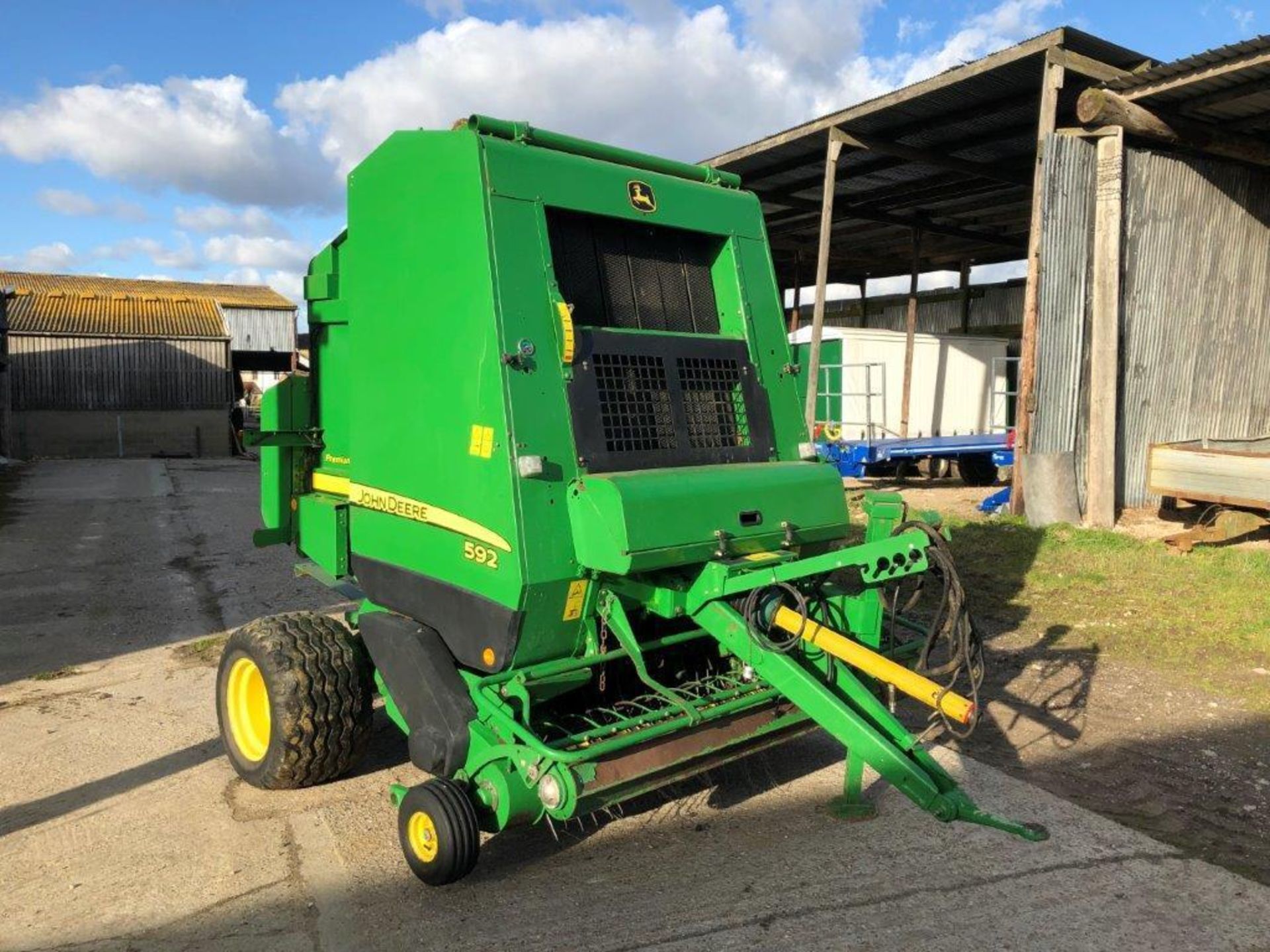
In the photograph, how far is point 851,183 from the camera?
16.9 m

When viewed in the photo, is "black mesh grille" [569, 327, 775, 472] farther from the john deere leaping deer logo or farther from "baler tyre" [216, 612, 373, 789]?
"baler tyre" [216, 612, 373, 789]

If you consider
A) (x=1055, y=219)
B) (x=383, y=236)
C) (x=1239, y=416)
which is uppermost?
(x=1055, y=219)

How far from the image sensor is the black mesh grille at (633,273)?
3998mm

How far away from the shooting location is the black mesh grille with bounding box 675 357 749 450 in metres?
4.14

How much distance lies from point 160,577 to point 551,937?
759cm

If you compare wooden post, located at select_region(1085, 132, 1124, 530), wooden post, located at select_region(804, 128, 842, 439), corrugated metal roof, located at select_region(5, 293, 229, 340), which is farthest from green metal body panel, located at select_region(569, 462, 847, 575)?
corrugated metal roof, located at select_region(5, 293, 229, 340)

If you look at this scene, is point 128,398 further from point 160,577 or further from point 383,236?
point 383,236

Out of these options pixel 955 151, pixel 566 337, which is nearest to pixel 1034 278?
pixel 955 151

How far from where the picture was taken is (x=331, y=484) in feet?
16.1

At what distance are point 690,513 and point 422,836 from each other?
152 centimetres

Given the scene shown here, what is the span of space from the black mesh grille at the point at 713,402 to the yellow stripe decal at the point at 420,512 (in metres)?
1.00

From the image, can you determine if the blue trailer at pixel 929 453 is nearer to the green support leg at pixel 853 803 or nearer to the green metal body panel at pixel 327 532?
the green metal body panel at pixel 327 532

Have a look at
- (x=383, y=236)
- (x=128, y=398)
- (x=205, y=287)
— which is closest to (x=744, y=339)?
(x=383, y=236)

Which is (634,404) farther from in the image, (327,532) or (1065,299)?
(1065,299)
